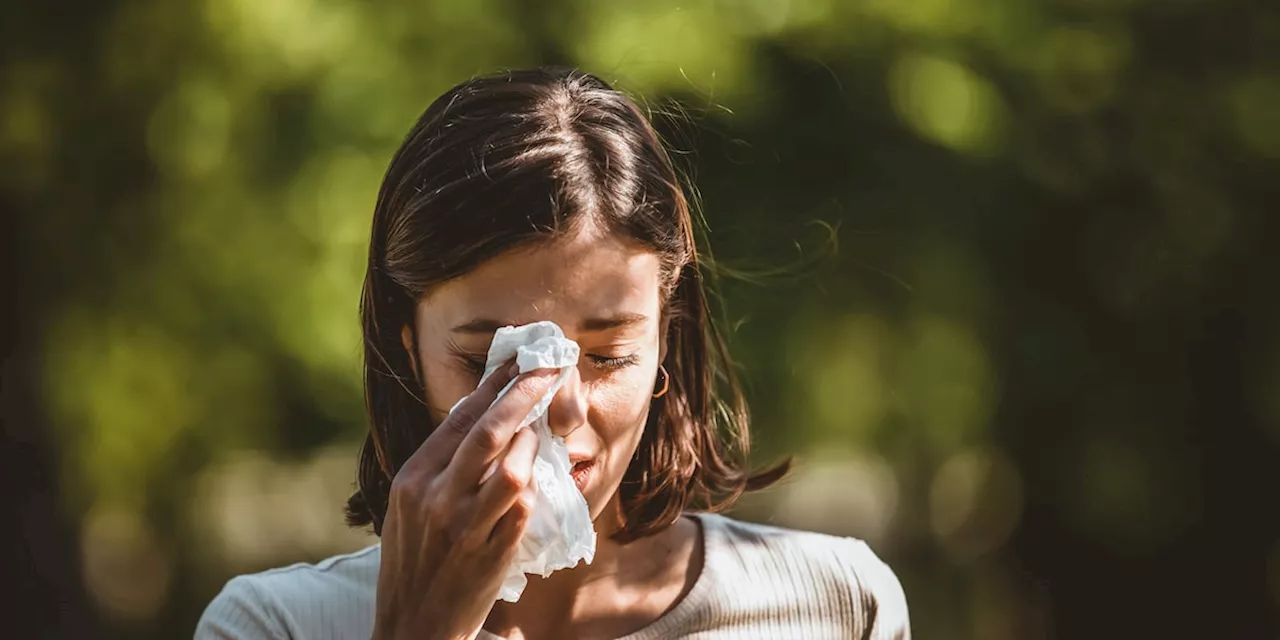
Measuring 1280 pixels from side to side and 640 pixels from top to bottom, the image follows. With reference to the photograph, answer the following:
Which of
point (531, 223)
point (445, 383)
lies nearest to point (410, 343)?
point (445, 383)

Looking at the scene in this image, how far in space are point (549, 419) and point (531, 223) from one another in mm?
253

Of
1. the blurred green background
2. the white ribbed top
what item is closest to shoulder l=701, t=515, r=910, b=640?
the white ribbed top

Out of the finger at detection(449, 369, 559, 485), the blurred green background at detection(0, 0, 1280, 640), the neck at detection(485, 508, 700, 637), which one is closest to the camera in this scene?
the finger at detection(449, 369, 559, 485)

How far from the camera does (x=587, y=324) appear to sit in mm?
1866

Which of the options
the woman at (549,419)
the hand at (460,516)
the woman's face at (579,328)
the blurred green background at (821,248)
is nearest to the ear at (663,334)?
the woman at (549,419)

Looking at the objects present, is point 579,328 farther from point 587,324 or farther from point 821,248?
point 821,248

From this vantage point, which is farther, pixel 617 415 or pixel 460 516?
pixel 617 415

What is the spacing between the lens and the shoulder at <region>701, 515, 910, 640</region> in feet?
7.50

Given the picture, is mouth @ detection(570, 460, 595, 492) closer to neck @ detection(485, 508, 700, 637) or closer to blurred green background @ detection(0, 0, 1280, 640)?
neck @ detection(485, 508, 700, 637)

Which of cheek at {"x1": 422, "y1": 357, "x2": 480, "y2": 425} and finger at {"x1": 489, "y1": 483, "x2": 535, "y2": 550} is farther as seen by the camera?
cheek at {"x1": 422, "y1": 357, "x2": 480, "y2": 425}

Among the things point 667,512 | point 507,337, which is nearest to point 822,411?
point 667,512

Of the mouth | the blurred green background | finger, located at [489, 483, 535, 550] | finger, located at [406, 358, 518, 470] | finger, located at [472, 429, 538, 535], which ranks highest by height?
finger, located at [406, 358, 518, 470]

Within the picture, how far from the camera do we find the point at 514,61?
130 inches

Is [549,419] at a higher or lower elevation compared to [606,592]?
higher
